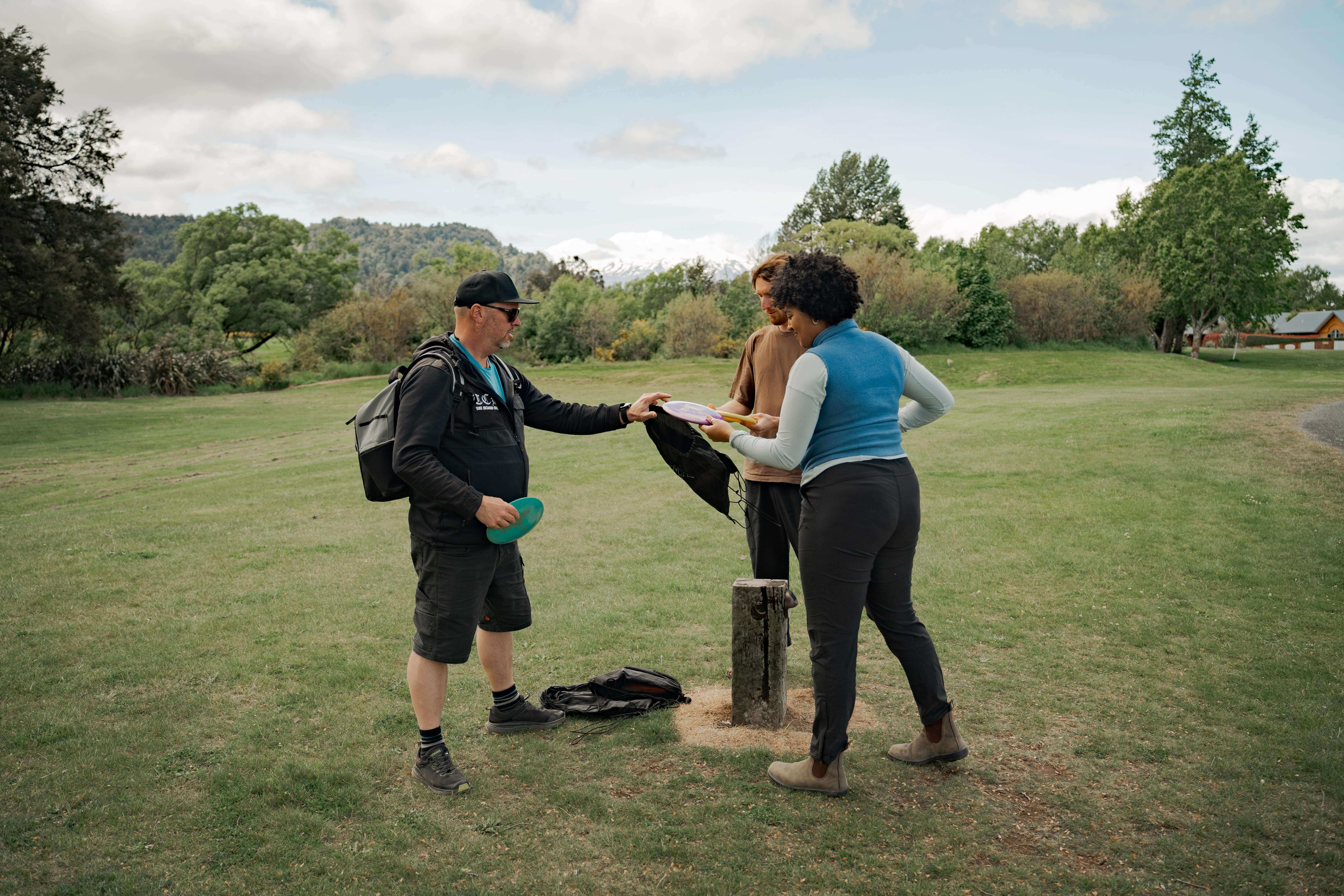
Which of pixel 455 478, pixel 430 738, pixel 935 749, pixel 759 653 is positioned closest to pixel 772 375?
pixel 759 653

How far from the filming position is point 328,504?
37.8ft

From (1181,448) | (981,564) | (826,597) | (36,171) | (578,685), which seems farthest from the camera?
(36,171)

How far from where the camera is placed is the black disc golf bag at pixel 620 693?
4.88m

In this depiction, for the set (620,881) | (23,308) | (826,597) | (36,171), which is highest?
(36,171)

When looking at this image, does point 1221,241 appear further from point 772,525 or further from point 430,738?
point 430,738

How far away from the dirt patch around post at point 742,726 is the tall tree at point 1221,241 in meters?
49.4

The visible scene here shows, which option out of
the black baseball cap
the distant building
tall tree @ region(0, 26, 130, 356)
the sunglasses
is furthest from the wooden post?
the distant building

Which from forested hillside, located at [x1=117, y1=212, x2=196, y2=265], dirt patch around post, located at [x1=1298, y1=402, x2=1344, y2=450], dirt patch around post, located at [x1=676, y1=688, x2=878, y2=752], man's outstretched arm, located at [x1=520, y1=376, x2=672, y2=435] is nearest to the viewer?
dirt patch around post, located at [x1=676, y1=688, x2=878, y2=752]

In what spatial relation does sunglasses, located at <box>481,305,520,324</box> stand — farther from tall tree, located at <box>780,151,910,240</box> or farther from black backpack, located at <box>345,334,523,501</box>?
tall tree, located at <box>780,151,910,240</box>

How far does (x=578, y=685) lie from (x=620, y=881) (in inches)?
72.7

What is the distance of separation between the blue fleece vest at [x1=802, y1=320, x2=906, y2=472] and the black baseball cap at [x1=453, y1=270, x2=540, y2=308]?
1.47 metres

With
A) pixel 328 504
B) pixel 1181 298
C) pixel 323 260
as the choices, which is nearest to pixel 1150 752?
pixel 328 504

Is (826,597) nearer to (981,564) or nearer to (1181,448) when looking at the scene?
(981,564)

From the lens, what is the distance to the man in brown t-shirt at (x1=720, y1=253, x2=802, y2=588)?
4902 millimetres
